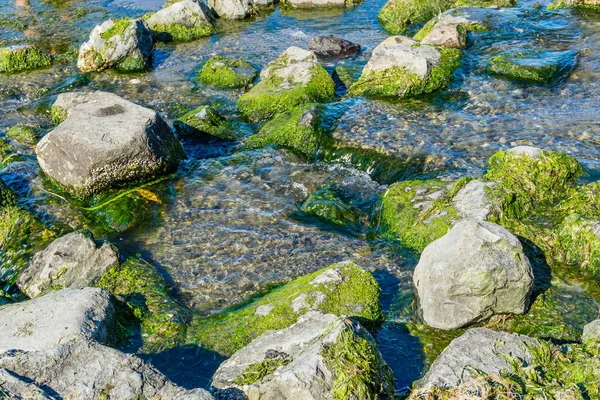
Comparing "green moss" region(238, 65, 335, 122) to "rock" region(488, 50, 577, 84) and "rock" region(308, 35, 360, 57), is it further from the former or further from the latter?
"rock" region(488, 50, 577, 84)

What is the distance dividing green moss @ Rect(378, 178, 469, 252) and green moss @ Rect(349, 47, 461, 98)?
4736 mm

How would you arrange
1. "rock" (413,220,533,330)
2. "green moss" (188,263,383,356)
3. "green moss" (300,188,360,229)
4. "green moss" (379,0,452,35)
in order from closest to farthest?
"rock" (413,220,533,330) < "green moss" (188,263,383,356) < "green moss" (300,188,360,229) < "green moss" (379,0,452,35)

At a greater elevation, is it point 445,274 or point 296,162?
point 445,274

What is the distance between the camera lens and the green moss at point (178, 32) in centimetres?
1988

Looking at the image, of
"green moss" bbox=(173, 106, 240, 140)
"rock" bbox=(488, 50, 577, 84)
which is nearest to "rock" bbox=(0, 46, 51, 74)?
"green moss" bbox=(173, 106, 240, 140)

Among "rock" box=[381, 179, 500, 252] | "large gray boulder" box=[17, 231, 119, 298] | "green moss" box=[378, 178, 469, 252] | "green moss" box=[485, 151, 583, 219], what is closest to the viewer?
"large gray boulder" box=[17, 231, 119, 298]

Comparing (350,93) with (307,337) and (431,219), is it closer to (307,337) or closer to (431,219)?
(431,219)

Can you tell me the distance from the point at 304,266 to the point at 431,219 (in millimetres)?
2137

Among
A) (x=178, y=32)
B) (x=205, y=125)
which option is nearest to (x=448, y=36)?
(x=205, y=125)

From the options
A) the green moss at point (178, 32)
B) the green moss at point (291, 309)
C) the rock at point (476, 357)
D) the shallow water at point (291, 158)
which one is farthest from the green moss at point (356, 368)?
the green moss at point (178, 32)

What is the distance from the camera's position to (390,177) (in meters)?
11.5

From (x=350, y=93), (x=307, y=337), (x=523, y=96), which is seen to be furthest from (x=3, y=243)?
(x=523, y=96)

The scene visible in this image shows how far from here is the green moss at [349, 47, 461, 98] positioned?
47.1 ft

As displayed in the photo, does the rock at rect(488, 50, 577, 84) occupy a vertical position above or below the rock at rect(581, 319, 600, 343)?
below
